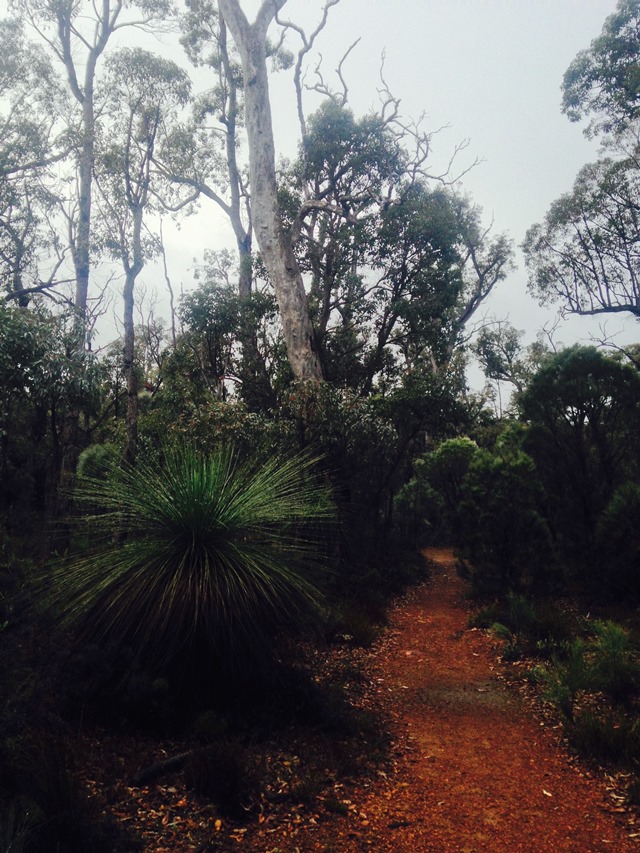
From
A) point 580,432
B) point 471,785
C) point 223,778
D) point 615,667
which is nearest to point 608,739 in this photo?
point 615,667

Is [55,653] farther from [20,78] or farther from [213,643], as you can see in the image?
[20,78]

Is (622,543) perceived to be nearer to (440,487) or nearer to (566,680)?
(566,680)

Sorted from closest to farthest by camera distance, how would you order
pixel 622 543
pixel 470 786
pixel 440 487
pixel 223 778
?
pixel 223 778 < pixel 470 786 < pixel 622 543 < pixel 440 487

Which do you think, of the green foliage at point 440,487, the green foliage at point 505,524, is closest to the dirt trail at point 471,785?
the green foliage at point 505,524

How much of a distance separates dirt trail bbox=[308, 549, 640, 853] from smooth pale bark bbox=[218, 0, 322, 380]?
647 cm

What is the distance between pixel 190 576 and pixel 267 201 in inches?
384

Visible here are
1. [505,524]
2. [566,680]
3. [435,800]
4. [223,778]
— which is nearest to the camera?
[223,778]

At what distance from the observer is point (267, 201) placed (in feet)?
39.1

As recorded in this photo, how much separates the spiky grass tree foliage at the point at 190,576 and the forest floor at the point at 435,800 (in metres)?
0.77

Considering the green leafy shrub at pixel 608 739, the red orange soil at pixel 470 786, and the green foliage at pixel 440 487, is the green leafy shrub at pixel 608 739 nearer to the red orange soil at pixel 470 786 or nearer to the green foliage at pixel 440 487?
the red orange soil at pixel 470 786

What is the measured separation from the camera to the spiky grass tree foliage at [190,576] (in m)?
4.18

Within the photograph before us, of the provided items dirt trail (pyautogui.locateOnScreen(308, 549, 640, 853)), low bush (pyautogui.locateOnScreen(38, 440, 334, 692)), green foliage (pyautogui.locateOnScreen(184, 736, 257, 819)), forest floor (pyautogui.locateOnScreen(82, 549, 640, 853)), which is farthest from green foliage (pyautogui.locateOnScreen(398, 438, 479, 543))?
green foliage (pyautogui.locateOnScreen(184, 736, 257, 819))

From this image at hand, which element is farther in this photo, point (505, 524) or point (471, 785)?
point (505, 524)

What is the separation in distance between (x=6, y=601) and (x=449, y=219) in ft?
35.3
